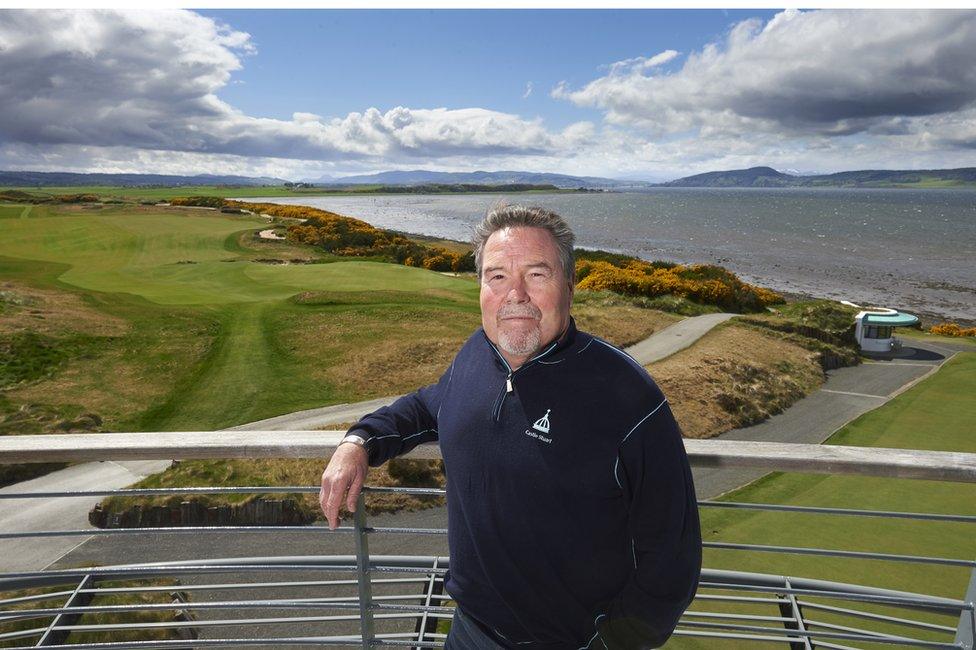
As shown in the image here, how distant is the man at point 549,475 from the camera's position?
1.55 meters

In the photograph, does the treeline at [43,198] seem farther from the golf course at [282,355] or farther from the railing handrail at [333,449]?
the railing handrail at [333,449]

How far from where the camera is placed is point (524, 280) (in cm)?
192

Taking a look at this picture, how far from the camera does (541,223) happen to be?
1.94m

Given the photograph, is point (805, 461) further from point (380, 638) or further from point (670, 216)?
point (670, 216)

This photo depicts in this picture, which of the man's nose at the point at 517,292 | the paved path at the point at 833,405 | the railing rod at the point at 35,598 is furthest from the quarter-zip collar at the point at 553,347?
the paved path at the point at 833,405

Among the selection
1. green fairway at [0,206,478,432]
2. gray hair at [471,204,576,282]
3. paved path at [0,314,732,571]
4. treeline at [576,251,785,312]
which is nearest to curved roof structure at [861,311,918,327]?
treeline at [576,251,785,312]

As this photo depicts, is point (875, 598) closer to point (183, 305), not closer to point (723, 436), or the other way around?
point (723, 436)

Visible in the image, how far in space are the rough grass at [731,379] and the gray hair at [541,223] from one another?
51.4 feet

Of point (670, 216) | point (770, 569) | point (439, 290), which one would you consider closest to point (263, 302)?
point (439, 290)

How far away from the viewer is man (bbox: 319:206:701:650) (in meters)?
1.55

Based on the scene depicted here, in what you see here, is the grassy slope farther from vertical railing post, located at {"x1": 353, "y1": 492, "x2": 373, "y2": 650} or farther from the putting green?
the putting green

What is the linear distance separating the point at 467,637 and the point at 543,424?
0.77m

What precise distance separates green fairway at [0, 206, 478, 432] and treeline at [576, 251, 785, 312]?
7949mm

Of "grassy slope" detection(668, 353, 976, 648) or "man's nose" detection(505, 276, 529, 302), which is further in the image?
"grassy slope" detection(668, 353, 976, 648)
